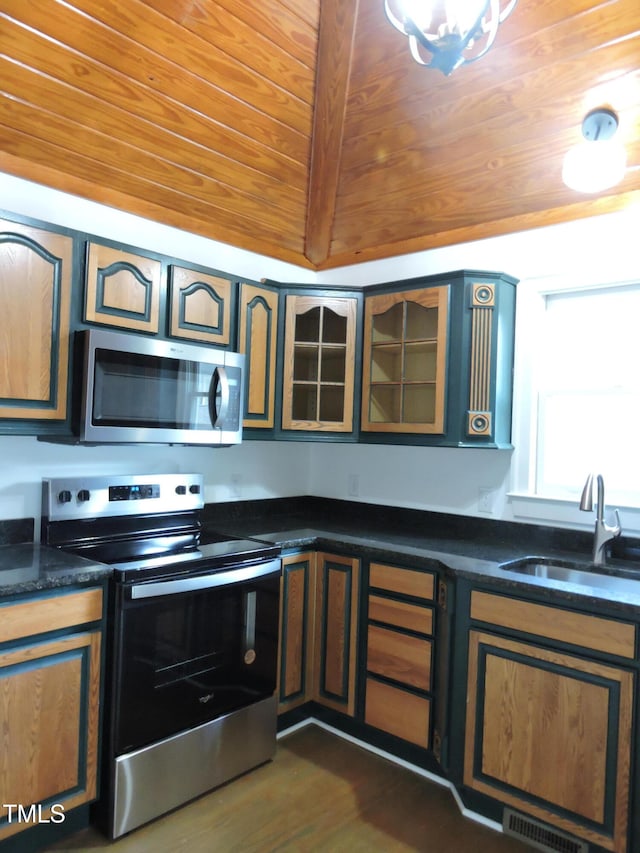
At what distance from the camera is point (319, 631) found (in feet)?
9.30

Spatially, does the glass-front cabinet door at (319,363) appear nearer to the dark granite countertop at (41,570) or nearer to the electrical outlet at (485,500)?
the electrical outlet at (485,500)

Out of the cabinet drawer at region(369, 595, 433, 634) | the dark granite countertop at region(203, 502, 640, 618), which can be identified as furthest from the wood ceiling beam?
the cabinet drawer at region(369, 595, 433, 634)

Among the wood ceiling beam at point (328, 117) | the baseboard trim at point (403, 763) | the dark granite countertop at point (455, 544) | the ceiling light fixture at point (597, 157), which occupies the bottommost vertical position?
the baseboard trim at point (403, 763)

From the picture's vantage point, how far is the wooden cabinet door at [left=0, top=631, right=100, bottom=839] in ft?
6.01

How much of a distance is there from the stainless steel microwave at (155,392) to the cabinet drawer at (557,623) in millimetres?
1288

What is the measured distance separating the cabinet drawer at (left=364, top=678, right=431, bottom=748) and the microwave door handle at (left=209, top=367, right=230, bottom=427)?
1.33m

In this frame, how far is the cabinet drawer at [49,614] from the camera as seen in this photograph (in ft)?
5.94

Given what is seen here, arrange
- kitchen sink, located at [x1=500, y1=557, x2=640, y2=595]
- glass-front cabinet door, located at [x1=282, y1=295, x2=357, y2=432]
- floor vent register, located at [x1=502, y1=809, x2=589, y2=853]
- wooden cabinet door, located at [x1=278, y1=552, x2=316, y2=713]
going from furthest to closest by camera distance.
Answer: glass-front cabinet door, located at [x1=282, y1=295, x2=357, y2=432]
wooden cabinet door, located at [x1=278, y1=552, x2=316, y2=713]
kitchen sink, located at [x1=500, y1=557, x2=640, y2=595]
floor vent register, located at [x1=502, y1=809, x2=589, y2=853]

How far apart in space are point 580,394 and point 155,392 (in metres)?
1.87

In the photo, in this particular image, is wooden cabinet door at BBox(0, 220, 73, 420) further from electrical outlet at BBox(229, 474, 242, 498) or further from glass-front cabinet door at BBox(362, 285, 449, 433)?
glass-front cabinet door at BBox(362, 285, 449, 433)

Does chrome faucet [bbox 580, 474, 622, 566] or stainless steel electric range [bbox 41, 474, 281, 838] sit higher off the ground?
chrome faucet [bbox 580, 474, 622, 566]

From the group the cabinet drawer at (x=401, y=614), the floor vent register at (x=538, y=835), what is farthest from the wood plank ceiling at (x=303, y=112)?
the floor vent register at (x=538, y=835)

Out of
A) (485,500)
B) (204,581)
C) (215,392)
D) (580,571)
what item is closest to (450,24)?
(215,392)

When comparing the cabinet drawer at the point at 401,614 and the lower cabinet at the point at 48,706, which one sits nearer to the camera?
the lower cabinet at the point at 48,706
